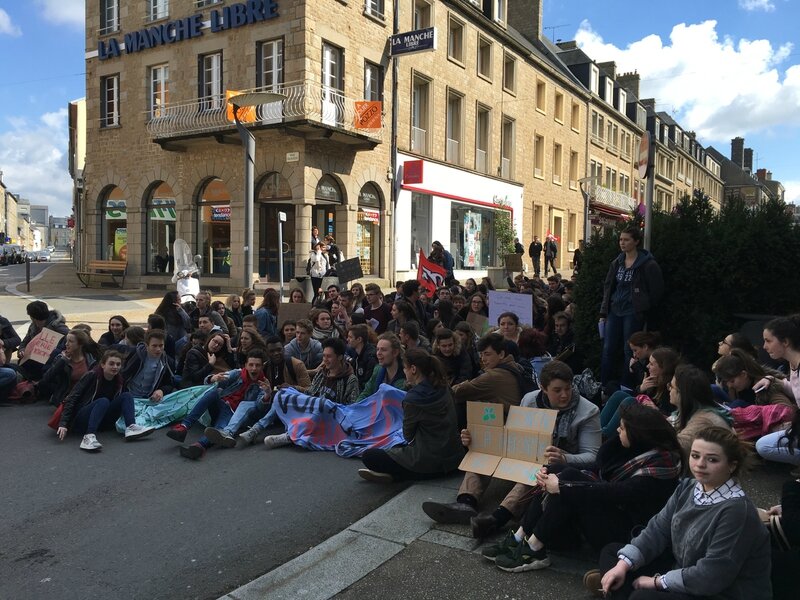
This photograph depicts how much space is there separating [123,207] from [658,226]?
70.5ft

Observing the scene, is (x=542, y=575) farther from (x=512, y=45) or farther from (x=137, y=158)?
(x=512, y=45)

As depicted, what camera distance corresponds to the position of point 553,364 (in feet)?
14.5

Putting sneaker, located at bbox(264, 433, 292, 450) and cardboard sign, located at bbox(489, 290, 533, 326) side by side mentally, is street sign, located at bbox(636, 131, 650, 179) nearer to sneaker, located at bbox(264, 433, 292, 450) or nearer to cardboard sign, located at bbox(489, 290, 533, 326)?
cardboard sign, located at bbox(489, 290, 533, 326)

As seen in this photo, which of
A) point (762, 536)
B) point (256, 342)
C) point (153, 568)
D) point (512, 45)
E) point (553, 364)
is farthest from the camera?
point (512, 45)

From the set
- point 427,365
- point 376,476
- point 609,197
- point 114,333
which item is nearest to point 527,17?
point 609,197

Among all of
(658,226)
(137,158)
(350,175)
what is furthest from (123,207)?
(658,226)

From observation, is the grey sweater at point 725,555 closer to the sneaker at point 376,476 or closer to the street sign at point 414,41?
the sneaker at point 376,476

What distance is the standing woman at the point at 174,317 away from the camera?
31.1 ft

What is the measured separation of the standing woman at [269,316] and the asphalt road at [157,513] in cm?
347

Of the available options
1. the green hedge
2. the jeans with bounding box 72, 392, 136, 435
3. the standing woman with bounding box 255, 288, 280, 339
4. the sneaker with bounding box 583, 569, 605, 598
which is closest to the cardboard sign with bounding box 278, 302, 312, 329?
the standing woman with bounding box 255, 288, 280, 339

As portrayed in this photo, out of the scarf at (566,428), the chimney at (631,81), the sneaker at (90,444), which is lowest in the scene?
the sneaker at (90,444)

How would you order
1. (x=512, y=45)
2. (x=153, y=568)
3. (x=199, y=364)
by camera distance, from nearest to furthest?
1. (x=153, y=568)
2. (x=199, y=364)
3. (x=512, y=45)

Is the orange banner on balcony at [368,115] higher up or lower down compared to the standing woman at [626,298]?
higher up

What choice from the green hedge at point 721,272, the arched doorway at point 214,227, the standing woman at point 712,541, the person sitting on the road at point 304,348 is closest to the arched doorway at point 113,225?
the arched doorway at point 214,227
